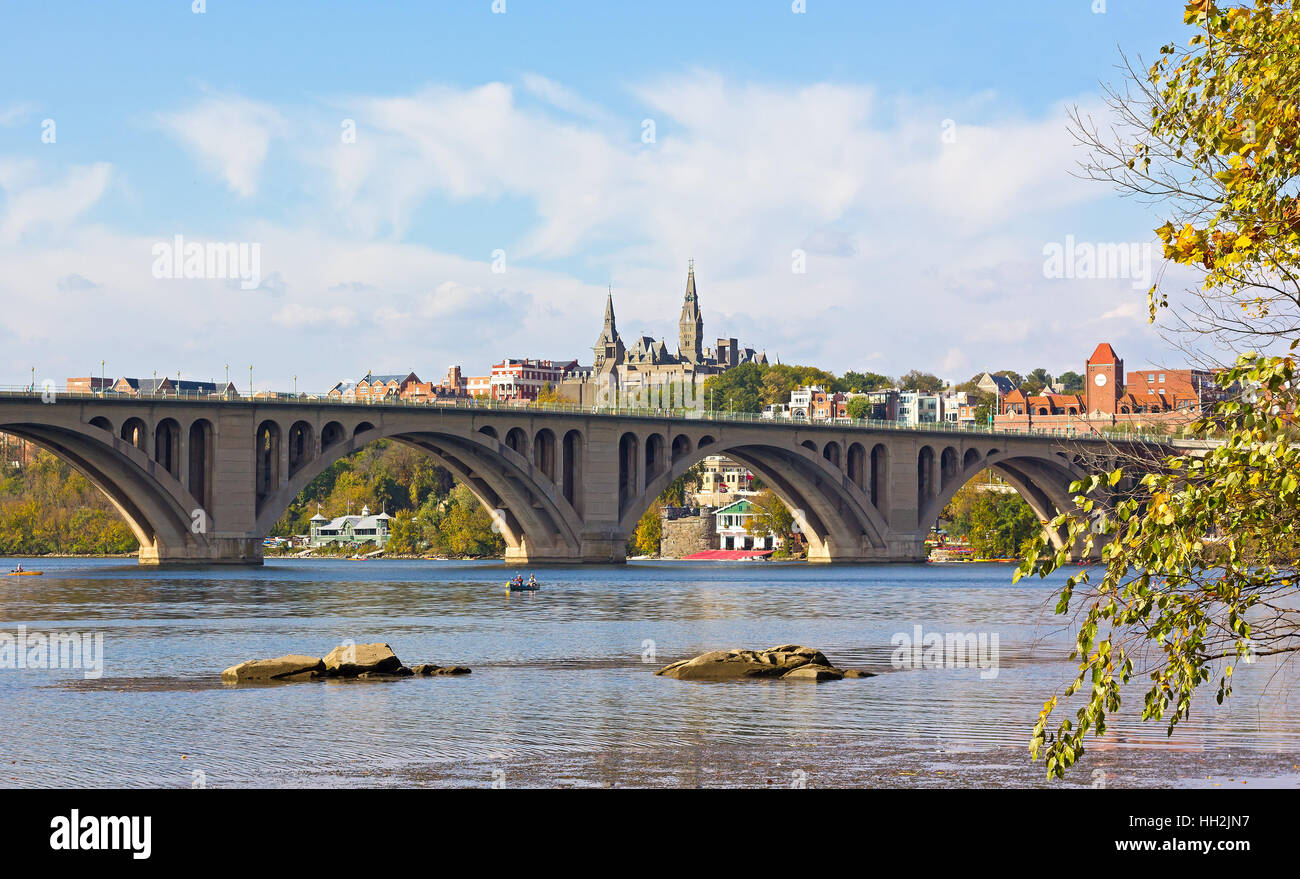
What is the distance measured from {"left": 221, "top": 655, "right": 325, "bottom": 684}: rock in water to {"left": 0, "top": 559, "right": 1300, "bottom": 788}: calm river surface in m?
0.62

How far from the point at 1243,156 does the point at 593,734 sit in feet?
65.9

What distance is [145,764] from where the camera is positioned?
26.6 m

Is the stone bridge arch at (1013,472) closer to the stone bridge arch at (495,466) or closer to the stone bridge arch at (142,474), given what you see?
the stone bridge arch at (495,466)

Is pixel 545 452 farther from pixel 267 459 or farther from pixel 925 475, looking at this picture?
pixel 925 475

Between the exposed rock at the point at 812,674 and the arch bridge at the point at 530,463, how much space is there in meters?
53.2

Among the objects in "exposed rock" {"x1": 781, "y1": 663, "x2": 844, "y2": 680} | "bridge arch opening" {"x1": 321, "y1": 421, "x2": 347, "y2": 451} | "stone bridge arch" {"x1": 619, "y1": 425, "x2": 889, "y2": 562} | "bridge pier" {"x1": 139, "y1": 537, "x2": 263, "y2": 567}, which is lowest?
"exposed rock" {"x1": 781, "y1": 663, "x2": 844, "y2": 680}

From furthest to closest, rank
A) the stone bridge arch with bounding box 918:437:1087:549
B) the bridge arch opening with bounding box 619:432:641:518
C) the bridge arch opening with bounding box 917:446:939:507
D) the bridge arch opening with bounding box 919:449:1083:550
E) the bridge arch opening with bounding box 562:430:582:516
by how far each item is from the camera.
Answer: the bridge arch opening with bounding box 919:449:1083:550 < the stone bridge arch with bounding box 918:437:1087:549 < the bridge arch opening with bounding box 917:446:939:507 < the bridge arch opening with bounding box 619:432:641:518 < the bridge arch opening with bounding box 562:430:582:516

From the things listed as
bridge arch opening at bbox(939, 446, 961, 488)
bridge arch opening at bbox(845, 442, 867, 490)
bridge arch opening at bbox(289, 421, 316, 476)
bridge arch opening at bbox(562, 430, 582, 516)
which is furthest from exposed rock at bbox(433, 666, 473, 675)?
bridge arch opening at bbox(939, 446, 961, 488)

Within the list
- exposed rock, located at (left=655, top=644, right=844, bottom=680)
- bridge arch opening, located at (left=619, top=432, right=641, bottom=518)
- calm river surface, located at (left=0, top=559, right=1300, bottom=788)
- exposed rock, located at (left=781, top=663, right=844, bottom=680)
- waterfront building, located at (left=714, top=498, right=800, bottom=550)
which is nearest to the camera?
calm river surface, located at (left=0, top=559, right=1300, bottom=788)

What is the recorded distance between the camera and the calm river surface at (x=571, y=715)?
25.1 meters

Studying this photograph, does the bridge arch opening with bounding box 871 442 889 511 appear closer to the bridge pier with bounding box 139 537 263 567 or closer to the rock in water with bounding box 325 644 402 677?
the bridge pier with bounding box 139 537 263 567

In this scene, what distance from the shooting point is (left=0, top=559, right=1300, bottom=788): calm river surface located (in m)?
25.1

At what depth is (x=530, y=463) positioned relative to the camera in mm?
120500


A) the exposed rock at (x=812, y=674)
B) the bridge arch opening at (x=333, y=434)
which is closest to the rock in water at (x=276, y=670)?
the exposed rock at (x=812, y=674)
